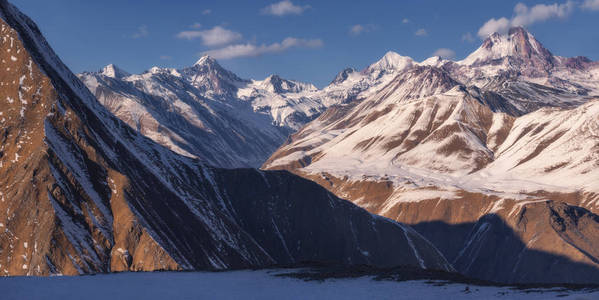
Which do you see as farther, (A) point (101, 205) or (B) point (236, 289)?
(A) point (101, 205)

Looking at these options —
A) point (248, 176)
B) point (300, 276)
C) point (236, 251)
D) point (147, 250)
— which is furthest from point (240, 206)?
point (300, 276)

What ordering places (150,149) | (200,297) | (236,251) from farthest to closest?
(150,149) < (236,251) < (200,297)

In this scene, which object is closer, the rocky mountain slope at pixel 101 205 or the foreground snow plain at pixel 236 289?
the foreground snow plain at pixel 236 289

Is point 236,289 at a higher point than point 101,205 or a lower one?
lower

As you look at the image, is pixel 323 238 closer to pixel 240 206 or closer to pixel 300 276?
pixel 240 206

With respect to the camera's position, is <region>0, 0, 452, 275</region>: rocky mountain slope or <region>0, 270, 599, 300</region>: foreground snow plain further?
<region>0, 0, 452, 275</region>: rocky mountain slope
